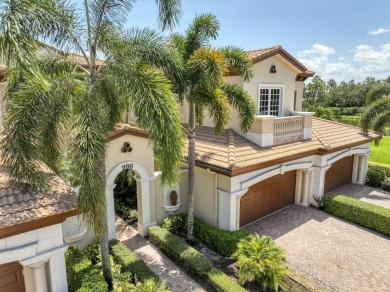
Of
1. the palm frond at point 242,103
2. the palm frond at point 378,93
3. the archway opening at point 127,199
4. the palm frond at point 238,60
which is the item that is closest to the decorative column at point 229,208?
the palm frond at point 242,103

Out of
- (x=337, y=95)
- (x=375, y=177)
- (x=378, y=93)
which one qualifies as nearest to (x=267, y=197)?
(x=375, y=177)

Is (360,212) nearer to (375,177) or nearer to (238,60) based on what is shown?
(375,177)

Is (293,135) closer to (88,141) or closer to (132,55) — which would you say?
(132,55)

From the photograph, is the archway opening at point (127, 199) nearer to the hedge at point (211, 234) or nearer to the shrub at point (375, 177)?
the hedge at point (211, 234)

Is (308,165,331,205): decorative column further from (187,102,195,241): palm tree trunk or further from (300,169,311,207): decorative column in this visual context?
(187,102,195,241): palm tree trunk

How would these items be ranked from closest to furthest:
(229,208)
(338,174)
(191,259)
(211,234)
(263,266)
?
1. (263,266)
2. (191,259)
3. (211,234)
4. (229,208)
5. (338,174)

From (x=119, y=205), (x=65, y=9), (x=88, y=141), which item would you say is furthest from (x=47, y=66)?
(x=119, y=205)

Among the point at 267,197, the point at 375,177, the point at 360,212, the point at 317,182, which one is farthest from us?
the point at 375,177
